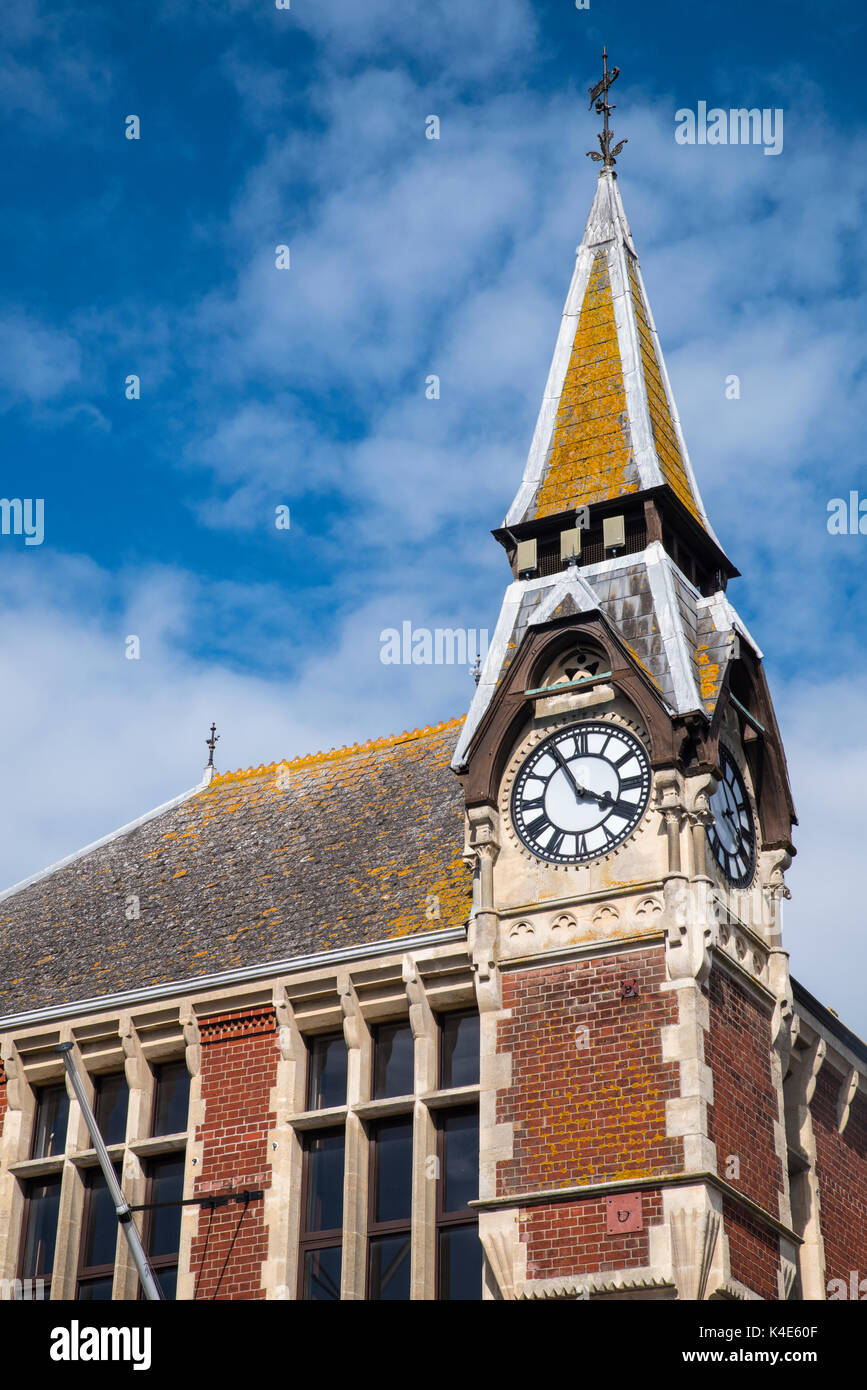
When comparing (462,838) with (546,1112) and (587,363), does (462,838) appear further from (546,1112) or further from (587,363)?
(587,363)

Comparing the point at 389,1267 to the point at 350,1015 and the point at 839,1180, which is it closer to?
the point at 350,1015

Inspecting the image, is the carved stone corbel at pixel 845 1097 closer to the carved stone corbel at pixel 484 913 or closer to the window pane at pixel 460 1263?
the carved stone corbel at pixel 484 913

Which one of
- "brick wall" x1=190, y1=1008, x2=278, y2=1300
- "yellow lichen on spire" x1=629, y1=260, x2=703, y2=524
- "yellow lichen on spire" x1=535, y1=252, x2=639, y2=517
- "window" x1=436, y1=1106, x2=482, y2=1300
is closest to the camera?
"window" x1=436, y1=1106, x2=482, y2=1300

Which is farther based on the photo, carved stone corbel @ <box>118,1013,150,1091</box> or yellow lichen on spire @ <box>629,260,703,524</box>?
yellow lichen on spire @ <box>629,260,703,524</box>

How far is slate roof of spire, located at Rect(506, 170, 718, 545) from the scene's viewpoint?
3328 cm

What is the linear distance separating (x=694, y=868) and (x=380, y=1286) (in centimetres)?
754

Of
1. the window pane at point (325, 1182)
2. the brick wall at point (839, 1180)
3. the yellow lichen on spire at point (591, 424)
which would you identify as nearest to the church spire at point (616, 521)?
the yellow lichen on spire at point (591, 424)

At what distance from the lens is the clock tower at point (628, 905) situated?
26016 mm

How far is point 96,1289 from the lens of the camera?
3027 cm

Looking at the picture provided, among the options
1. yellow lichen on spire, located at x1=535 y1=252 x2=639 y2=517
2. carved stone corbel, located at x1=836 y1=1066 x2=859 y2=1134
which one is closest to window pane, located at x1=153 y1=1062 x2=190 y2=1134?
carved stone corbel, located at x1=836 y1=1066 x2=859 y2=1134

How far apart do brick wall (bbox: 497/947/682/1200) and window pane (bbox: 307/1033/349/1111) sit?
323 centimetres

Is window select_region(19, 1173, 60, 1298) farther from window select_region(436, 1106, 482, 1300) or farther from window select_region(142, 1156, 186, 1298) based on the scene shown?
window select_region(436, 1106, 482, 1300)

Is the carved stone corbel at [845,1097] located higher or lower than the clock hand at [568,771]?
lower

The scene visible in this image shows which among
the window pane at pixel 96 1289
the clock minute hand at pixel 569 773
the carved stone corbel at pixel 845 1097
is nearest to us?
the clock minute hand at pixel 569 773
